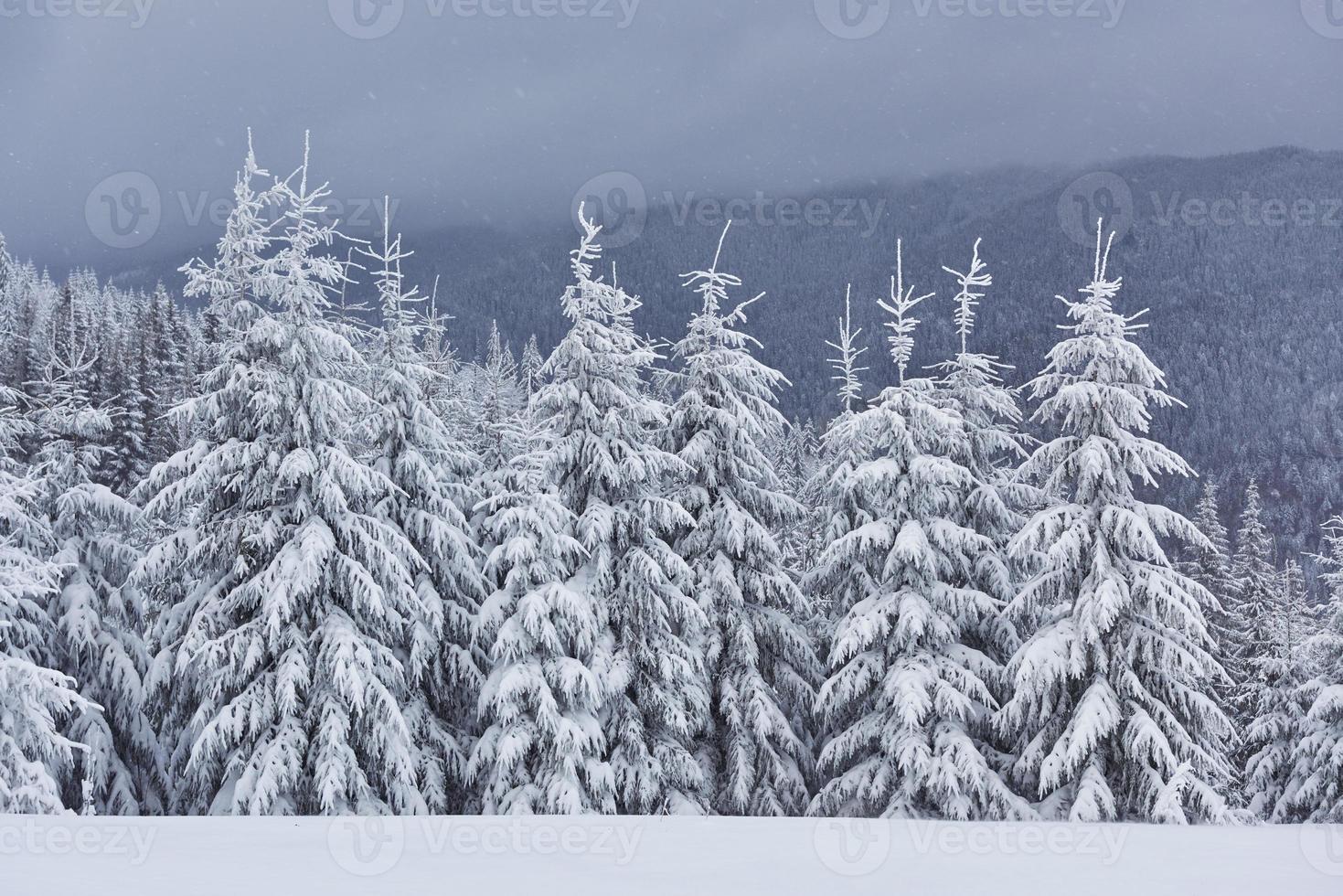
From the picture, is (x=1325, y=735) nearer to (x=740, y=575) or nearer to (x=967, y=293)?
(x=967, y=293)

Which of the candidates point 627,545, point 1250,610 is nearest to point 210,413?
point 627,545

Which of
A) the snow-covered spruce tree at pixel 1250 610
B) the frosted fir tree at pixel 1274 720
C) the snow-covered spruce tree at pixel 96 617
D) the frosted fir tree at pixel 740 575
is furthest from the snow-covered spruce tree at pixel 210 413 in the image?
the snow-covered spruce tree at pixel 1250 610

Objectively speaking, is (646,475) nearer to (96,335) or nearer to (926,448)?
(926,448)

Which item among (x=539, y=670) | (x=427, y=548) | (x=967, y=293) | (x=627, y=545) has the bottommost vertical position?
(x=539, y=670)

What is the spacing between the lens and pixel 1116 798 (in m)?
15.2

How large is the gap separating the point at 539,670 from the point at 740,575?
15.5 feet

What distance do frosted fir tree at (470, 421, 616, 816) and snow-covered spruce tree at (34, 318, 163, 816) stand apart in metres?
7.86

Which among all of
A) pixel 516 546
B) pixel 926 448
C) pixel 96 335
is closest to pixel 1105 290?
pixel 926 448

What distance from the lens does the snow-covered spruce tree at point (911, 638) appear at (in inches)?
630

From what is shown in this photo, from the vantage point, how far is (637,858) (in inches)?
237

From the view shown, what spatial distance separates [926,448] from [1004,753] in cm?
605

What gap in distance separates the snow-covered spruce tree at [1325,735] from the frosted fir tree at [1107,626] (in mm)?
9187

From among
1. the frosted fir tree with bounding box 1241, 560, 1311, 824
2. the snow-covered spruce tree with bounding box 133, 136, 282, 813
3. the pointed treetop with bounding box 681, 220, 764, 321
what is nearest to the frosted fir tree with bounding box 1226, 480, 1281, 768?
the frosted fir tree with bounding box 1241, 560, 1311, 824

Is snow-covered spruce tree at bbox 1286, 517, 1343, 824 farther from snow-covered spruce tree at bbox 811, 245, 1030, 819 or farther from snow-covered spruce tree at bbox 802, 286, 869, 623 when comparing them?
snow-covered spruce tree at bbox 802, 286, 869, 623
